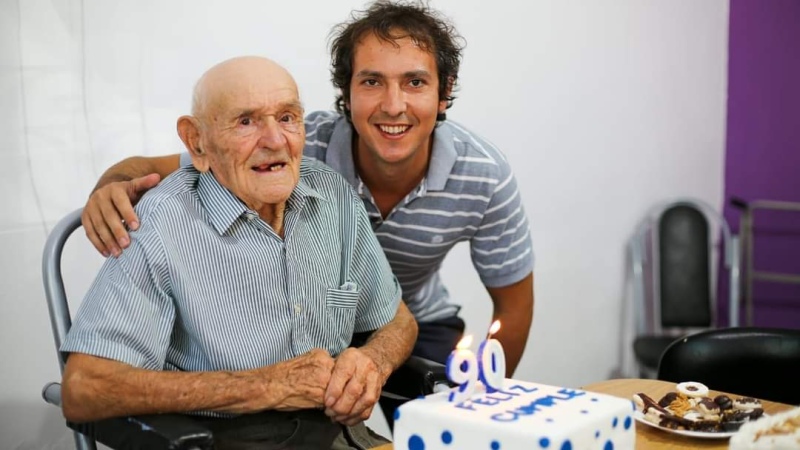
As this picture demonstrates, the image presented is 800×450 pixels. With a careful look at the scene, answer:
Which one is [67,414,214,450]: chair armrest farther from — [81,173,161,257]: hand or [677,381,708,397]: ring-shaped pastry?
[677,381,708,397]: ring-shaped pastry

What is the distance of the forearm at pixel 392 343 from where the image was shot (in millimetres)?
1958

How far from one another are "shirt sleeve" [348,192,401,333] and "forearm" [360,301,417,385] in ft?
0.10

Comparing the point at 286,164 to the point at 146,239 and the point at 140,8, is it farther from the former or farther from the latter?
the point at 140,8

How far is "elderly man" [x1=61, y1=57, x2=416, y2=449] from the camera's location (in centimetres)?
171

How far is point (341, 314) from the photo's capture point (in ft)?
6.59

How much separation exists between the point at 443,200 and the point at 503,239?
0.23 meters

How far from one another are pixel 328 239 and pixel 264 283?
0.66 feet

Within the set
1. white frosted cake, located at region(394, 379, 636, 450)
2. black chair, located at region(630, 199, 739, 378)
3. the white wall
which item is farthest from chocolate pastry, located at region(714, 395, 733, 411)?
black chair, located at region(630, 199, 739, 378)

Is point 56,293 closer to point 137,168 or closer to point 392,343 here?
point 137,168

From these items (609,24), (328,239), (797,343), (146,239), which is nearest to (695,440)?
(797,343)

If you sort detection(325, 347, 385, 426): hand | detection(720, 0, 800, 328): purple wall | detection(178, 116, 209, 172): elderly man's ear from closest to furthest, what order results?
1. detection(325, 347, 385, 426): hand
2. detection(178, 116, 209, 172): elderly man's ear
3. detection(720, 0, 800, 328): purple wall

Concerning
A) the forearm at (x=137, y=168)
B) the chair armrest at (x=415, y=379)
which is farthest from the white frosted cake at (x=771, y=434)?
the forearm at (x=137, y=168)

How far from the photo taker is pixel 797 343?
2170 millimetres

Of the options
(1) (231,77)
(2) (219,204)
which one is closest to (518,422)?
(2) (219,204)
